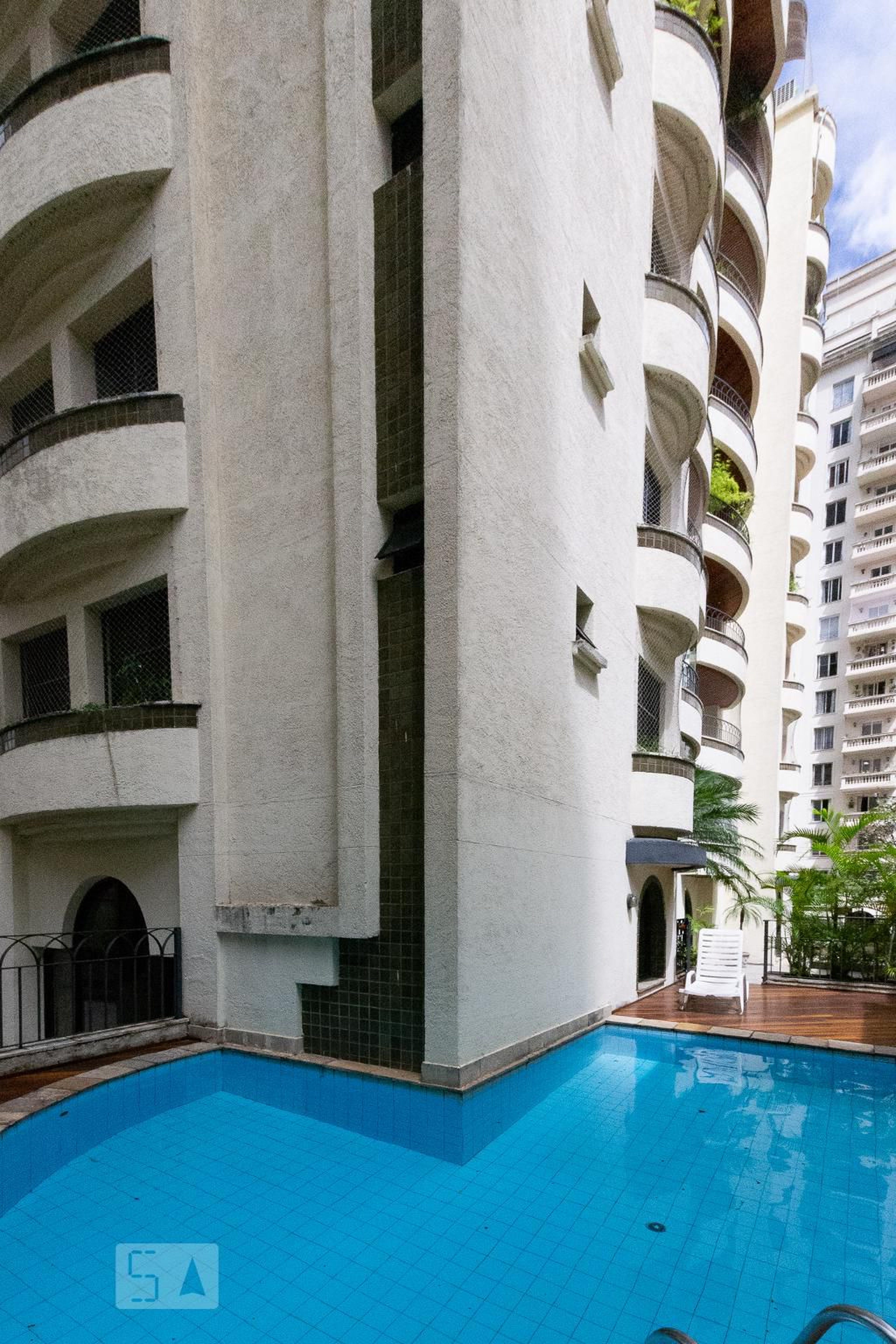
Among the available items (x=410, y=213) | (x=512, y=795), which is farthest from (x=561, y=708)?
(x=410, y=213)

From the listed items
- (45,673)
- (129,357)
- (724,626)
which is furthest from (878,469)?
(45,673)

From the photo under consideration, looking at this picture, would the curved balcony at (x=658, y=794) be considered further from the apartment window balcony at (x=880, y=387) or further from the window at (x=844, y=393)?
the window at (x=844, y=393)

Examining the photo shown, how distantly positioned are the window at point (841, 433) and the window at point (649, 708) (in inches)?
1403

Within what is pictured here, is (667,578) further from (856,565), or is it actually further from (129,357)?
(856,565)

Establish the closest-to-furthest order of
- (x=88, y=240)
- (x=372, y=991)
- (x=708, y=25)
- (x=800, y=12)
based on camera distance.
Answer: (x=372, y=991) → (x=88, y=240) → (x=708, y=25) → (x=800, y=12)

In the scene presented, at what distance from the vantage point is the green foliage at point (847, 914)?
1124 cm

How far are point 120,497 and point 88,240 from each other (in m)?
3.37

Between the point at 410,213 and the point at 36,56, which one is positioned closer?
the point at 410,213

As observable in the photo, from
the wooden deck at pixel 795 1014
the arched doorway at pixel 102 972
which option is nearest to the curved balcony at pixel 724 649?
the wooden deck at pixel 795 1014

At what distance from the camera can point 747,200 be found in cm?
1567

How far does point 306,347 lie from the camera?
6887mm

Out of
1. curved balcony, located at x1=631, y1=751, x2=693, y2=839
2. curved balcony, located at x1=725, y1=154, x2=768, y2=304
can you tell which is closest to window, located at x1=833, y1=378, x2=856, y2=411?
curved balcony, located at x1=725, y1=154, x2=768, y2=304

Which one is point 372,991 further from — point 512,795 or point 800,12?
point 800,12

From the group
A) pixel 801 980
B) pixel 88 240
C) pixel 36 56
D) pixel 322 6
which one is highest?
pixel 36 56
